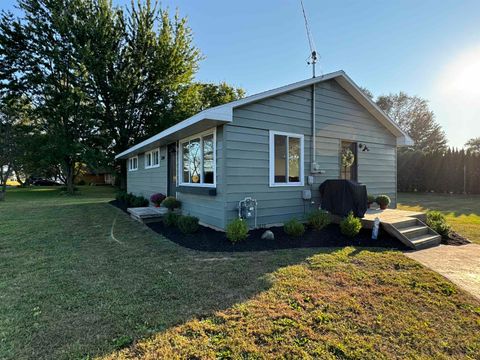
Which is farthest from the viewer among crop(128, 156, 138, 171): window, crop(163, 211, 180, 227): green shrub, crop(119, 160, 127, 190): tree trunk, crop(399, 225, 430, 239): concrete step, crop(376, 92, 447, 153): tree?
crop(376, 92, 447, 153): tree

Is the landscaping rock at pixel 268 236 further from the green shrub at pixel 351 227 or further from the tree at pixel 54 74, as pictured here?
the tree at pixel 54 74

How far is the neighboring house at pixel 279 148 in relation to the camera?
19.2 feet

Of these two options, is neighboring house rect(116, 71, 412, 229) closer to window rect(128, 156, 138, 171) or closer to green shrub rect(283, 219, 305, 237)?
green shrub rect(283, 219, 305, 237)

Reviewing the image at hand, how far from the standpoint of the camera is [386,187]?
29.9 ft

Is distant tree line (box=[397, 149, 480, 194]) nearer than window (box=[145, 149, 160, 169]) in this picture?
No

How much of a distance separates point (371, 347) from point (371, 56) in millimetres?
9802

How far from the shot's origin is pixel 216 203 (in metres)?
6.13

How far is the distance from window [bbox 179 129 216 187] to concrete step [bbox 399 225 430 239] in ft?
14.1

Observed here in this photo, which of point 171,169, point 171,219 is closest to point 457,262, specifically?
point 171,219

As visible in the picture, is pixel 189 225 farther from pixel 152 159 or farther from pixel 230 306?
pixel 152 159

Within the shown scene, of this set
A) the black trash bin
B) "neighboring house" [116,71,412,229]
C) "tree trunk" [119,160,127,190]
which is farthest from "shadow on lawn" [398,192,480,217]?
"tree trunk" [119,160,127,190]

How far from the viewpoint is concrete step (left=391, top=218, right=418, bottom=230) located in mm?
5684

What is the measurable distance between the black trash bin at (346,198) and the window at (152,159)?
22.5 feet

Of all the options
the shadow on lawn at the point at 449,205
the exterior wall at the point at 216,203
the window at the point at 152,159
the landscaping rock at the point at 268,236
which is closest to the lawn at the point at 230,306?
the landscaping rock at the point at 268,236
